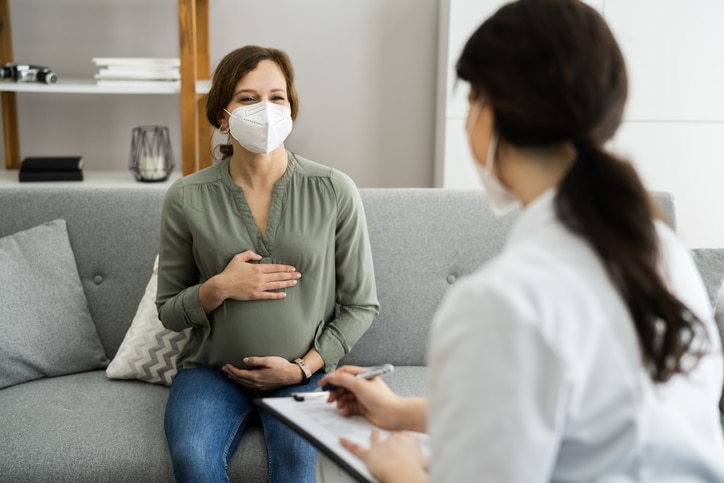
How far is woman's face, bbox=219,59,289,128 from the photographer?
1.80m

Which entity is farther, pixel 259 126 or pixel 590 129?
pixel 259 126

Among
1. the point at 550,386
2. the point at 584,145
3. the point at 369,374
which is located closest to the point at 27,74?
the point at 369,374

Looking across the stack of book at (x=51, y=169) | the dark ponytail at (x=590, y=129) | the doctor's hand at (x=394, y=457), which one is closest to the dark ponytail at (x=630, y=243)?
the dark ponytail at (x=590, y=129)

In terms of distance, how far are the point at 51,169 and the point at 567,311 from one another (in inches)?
86.8

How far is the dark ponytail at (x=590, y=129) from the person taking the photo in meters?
0.76

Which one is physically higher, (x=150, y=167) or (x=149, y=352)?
(x=150, y=167)

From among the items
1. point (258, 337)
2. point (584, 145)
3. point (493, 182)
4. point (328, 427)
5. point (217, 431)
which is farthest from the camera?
point (258, 337)

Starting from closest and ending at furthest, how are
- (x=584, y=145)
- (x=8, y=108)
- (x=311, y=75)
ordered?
1. (x=584, y=145)
2. (x=8, y=108)
3. (x=311, y=75)

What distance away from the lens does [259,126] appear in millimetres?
1754

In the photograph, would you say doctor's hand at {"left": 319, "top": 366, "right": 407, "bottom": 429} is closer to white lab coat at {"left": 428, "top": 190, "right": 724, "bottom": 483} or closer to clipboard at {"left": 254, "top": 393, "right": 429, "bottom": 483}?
clipboard at {"left": 254, "top": 393, "right": 429, "bottom": 483}

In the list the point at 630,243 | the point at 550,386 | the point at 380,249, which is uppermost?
the point at 630,243

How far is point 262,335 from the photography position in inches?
68.4

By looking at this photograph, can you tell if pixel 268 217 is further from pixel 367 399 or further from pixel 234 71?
pixel 367 399

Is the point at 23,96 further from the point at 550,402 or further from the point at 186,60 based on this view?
the point at 550,402
